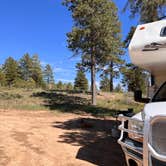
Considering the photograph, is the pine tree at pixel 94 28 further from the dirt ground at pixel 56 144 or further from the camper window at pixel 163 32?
the camper window at pixel 163 32

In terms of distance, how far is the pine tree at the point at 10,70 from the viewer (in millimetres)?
50062

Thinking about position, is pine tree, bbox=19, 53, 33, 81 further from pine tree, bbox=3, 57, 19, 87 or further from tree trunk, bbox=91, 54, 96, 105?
tree trunk, bbox=91, 54, 96, 105

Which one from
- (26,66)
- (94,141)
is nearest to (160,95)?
(94,141)

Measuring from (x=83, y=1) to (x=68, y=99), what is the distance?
5.69m

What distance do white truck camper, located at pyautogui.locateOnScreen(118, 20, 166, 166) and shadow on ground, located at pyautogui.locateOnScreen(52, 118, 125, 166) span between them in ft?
4.42

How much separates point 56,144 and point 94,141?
3.55 ft

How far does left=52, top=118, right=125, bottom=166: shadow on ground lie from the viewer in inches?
240

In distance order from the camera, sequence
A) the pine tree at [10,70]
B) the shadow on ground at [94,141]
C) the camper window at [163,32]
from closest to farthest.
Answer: the camper window at [163,32] → the shadow on ground at [94,141] → the pine tree at [10,70]

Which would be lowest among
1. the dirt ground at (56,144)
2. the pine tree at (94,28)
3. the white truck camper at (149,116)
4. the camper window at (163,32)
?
the dirt ground at (56,144)

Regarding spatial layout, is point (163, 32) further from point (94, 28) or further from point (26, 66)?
point (26, 66)

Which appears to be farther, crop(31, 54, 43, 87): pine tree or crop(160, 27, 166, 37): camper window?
crop(31, 54, 43, 87): pine tree

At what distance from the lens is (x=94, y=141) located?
7.68 m

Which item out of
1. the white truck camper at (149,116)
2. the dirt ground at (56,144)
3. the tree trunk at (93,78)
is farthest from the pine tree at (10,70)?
the white truck camper at (149,116)

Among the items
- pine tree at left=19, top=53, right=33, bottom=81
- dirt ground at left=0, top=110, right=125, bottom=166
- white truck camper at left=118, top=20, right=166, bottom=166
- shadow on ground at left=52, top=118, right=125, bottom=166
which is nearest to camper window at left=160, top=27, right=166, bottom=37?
white truck camper at left=118, top=20, right=166, bottom=166
